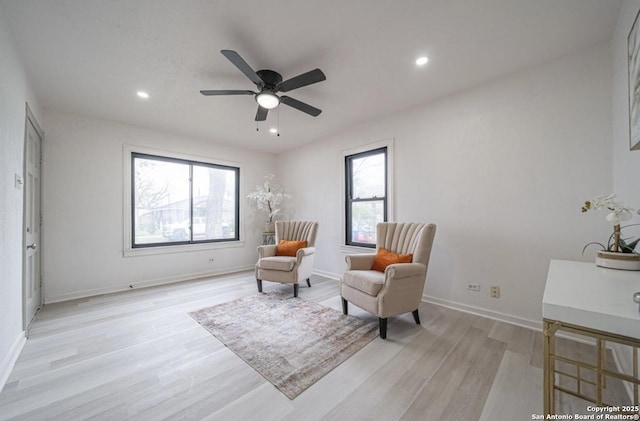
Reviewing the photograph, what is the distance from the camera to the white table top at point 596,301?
0.75 meters

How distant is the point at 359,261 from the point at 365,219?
1.21m

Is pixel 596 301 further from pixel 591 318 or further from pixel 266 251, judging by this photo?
pixel 266 251

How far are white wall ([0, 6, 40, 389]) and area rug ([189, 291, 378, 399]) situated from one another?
1294 millimetres

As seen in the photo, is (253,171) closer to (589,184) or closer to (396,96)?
(396,96)

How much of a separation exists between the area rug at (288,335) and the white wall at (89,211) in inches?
69.9

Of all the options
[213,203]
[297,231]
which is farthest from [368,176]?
[213,203]

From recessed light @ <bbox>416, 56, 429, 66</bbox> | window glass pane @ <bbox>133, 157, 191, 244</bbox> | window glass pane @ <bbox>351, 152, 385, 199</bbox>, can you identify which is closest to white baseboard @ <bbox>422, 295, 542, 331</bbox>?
window glass pane @ <bbox>351, 152, 385, 199</bbox>

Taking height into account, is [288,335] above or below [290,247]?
below

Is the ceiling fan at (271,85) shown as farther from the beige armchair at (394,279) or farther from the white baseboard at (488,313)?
the white baseboard at (488,313)

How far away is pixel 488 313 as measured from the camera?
261 centimetres

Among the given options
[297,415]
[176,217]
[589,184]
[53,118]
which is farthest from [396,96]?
[53,118]

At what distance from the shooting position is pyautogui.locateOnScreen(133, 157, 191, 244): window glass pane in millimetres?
3895

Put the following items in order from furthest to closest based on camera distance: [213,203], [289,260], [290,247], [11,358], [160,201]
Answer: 1. [213,203]
2. [160,201]
3. [290,247]
4. [289,260]
5. [11,358]

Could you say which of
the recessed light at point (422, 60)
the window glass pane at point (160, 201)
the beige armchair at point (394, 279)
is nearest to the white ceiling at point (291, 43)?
the recessed light at point (422, 60)
